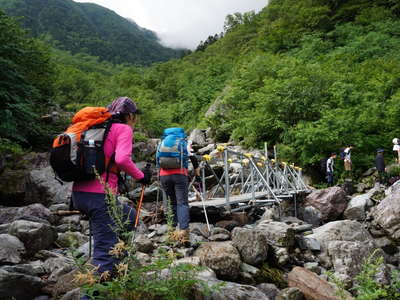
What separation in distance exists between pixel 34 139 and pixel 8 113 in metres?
4.90

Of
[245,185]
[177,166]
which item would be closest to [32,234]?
[177,166]

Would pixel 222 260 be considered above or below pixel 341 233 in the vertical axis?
above

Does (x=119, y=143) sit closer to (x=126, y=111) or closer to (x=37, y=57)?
(x=126, y=111)

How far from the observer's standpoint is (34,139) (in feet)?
57.0

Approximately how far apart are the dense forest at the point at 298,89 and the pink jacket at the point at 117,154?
12.0 metres

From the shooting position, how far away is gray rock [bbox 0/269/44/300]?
3.28 meters

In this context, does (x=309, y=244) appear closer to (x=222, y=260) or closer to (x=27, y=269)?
(x=222, y=260)

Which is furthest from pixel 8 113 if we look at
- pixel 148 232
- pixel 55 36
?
pixel 55 36

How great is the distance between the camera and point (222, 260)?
409cm


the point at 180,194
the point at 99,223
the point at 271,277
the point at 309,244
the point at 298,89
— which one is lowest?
the point at 309,244

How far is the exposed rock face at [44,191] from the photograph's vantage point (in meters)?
10.1

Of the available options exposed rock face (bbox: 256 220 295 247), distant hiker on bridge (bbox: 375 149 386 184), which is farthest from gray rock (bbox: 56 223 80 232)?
distant hiker on bridge (bbox: 375 149 386 184)

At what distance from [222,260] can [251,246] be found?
84 centimetres

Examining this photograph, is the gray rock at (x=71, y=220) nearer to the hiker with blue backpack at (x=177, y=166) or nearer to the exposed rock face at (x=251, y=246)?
the hiker with blue backpack at (x=177, y=166)
